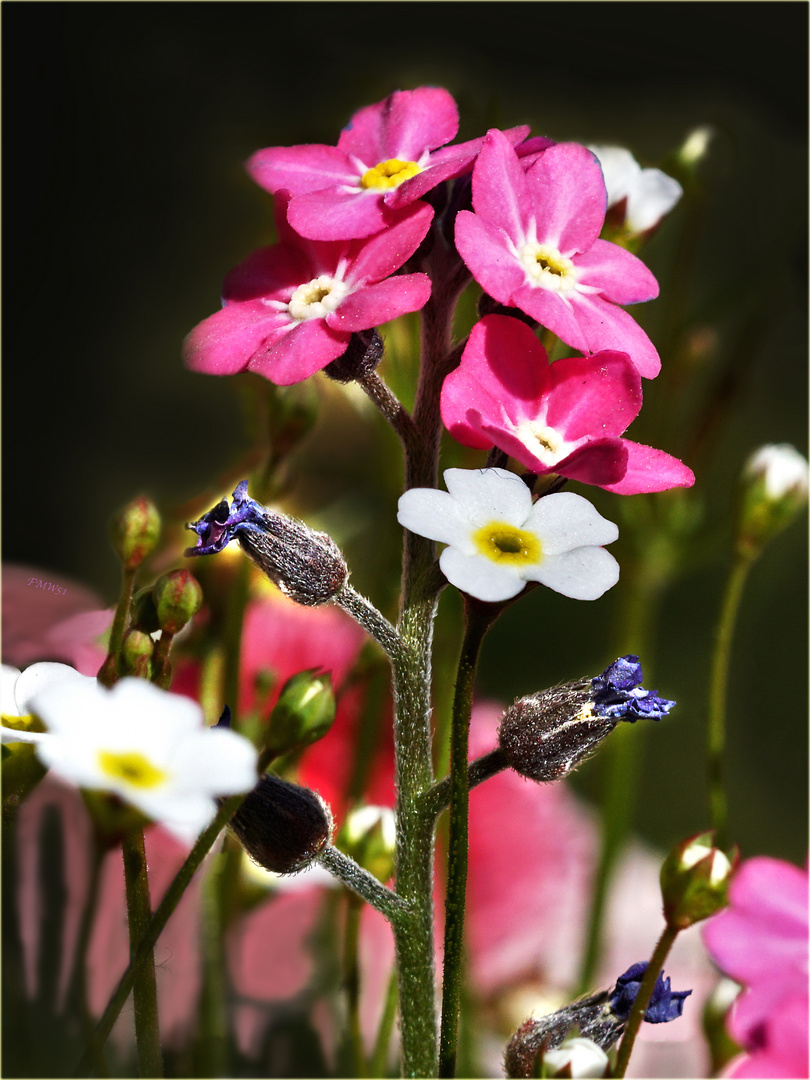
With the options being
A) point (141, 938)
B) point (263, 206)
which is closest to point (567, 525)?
point (141, 938)

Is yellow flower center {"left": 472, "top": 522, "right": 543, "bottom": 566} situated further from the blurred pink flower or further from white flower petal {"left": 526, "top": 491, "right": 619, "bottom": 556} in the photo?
the blurred pink flower

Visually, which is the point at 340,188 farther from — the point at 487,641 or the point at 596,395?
the point at 487,641

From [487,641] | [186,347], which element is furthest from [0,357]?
[487,641]

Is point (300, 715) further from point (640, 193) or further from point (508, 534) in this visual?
point (640, 193)

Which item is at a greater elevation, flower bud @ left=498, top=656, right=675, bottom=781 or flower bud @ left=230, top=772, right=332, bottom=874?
flower bud @ left=498, top=656, right=675, bottom=781

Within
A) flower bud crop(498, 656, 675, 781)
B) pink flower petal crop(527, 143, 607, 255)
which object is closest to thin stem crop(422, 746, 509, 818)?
flower bud crop(498, 656, 675, 781)

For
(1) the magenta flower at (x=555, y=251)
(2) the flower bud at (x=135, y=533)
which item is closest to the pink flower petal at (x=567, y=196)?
(1) the magenta flower at (x=555, y=251)
